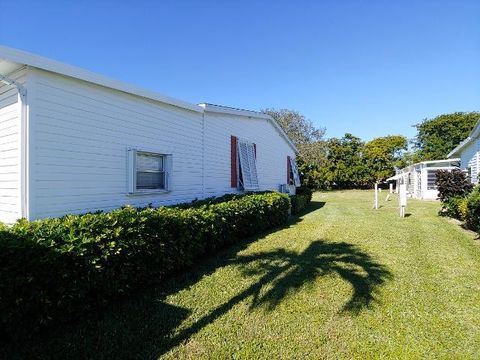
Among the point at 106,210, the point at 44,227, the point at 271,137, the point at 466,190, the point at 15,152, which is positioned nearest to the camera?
the point at 44,227

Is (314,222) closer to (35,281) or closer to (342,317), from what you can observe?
(342,317)

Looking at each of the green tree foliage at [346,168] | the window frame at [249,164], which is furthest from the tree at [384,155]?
the window frame at [249,164]

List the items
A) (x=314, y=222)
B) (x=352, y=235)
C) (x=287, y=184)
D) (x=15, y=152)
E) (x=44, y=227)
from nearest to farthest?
(x=44, y=227), (x=15, y=152), (x=352, y=235), (x=314, y=222), (x=287, y=184)

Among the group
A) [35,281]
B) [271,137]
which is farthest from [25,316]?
[271,137]

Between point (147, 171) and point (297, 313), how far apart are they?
4.80m

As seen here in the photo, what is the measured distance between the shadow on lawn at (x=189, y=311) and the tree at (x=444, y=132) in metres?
42.6

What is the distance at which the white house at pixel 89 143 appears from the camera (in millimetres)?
4766

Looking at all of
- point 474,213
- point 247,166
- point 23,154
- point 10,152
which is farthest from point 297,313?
point 247,166

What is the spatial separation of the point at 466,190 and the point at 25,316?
48.4ft

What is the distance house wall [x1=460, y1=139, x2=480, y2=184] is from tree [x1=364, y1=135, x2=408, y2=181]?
21.1 metres

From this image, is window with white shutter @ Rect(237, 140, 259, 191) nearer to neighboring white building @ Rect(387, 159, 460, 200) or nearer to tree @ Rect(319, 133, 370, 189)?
neighboring white building @ Rect(387, 159, 460, 200)

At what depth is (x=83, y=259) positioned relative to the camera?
3.65 m

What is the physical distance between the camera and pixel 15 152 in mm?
4922

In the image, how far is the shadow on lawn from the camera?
3.23m
